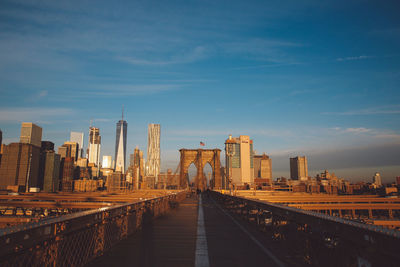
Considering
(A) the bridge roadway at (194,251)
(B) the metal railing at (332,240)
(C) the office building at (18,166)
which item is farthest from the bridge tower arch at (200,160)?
(C) the office building at (18,166)

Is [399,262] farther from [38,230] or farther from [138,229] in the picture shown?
[138,229]

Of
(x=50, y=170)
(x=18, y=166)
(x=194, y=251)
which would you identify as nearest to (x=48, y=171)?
(x=50, y=170)

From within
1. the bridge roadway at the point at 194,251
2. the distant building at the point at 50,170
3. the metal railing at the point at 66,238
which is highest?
the distant building at the point at 50,170

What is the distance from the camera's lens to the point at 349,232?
341 centimetres

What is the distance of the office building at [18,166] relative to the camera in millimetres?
175125

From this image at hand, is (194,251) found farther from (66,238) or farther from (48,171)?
(48,171)

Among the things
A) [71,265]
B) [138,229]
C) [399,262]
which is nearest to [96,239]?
[71,265]

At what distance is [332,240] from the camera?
3.99 metres

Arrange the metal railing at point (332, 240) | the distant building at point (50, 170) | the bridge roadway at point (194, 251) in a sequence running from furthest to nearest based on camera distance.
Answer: the distant building at point (50, 170) → the bridge roadway at point (194, 251) → the metal railing at point (332, 240)

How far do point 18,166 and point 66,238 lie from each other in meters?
211

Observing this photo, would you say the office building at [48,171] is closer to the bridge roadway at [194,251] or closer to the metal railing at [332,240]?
the bridge roadway at [194,251]

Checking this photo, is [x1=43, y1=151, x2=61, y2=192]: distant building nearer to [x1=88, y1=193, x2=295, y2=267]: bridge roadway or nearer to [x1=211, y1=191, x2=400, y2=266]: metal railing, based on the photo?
[x1=88, y1=193, x2=295, y2=267]: bridge roadway

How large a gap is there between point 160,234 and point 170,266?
3327mm

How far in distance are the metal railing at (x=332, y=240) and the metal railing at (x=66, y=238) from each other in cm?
391
